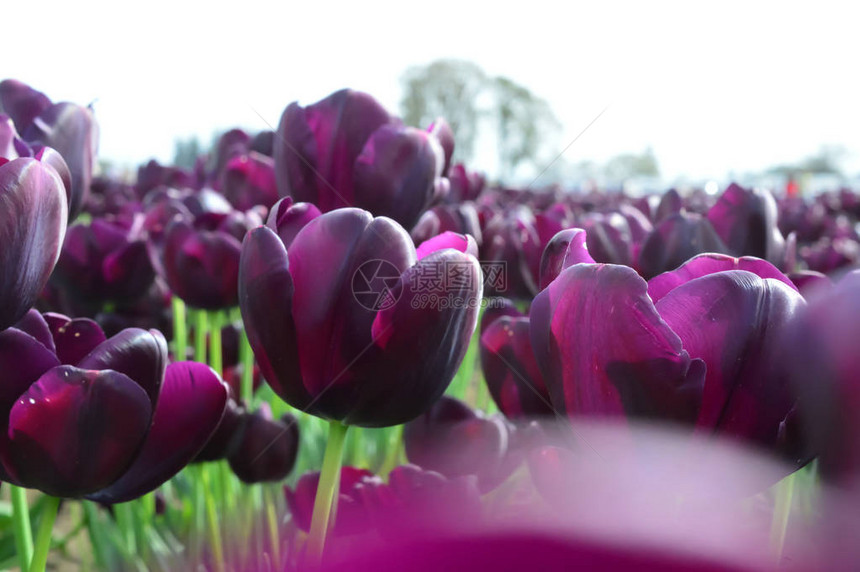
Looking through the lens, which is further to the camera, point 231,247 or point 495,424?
point 231,247

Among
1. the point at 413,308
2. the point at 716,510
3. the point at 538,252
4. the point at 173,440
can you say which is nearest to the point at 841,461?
the point at 716,510

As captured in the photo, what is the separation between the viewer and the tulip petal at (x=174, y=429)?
375mm

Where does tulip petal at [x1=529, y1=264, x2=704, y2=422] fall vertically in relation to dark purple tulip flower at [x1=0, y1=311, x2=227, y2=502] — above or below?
above

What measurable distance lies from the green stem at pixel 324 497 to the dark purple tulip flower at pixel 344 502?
13cm

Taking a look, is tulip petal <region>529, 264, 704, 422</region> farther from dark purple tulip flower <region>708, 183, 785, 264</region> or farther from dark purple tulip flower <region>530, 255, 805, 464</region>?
dark purple tulip flower <region>708, 183, 785, 264</region>

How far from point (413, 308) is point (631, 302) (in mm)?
101

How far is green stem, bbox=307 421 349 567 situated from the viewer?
1.14 feet

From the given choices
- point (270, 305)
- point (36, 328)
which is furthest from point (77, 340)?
point (270, 305)

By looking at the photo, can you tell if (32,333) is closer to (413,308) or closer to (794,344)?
(413,308)

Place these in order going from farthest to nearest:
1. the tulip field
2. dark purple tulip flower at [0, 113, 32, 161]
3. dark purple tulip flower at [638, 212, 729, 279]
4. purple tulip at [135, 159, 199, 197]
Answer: purple tulip at [135, 159, 199, 197], dark purple tulip flower at [638, 212, 729, 279], dark purple tulip flower at [0, 113, 32, 161], the tulip field

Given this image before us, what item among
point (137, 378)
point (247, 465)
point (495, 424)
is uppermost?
point (137, 378)

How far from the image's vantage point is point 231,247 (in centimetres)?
79

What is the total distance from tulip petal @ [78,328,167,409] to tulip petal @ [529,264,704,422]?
0.20 metres

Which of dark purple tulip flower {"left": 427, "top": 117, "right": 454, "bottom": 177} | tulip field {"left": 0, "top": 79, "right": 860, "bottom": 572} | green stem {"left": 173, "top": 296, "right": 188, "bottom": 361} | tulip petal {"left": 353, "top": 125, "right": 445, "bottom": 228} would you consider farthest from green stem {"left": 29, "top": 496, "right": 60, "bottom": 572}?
green stem {"left": 173, "top": 296, "right": 188, "bottom": 361}
